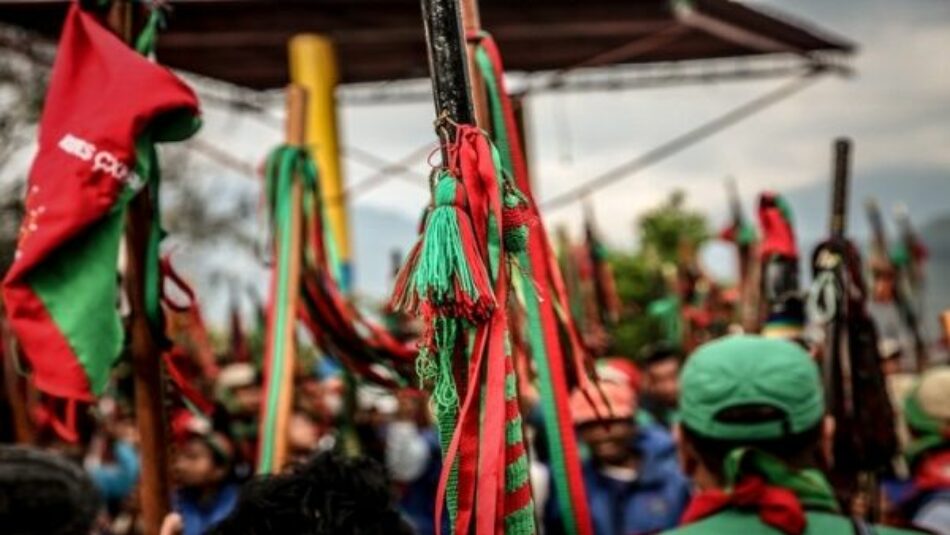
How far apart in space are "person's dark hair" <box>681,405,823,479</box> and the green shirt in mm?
100

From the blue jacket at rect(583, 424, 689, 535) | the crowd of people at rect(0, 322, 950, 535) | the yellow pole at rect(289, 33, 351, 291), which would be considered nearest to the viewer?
the crowd of people at rect(0, 322, 950, 535)

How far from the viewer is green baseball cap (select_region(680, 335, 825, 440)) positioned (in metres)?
2.33

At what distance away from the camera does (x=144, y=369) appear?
2.54 meters

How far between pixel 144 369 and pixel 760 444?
122cm

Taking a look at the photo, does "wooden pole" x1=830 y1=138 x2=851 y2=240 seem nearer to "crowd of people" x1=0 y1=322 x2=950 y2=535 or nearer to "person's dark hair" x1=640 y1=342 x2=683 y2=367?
"crowd of people" x1=0 y1=322 x2=950 y2=535

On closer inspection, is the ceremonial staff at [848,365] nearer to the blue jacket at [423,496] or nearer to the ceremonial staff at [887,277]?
the blue jacket at [423,496]

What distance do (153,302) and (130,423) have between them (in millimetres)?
3861

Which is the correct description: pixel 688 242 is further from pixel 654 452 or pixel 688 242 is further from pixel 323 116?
pixel 654 452

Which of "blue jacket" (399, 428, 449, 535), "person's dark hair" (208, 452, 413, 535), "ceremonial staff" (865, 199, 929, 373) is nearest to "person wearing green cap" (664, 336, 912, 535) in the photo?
"person's dark hair" (208, 452, 413, 535)

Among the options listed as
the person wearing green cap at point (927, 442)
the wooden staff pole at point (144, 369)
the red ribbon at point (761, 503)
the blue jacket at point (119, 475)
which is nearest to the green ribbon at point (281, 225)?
the wooden staff pole at point (144, 369)

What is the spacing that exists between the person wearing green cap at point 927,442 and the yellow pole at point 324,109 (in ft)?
20.0

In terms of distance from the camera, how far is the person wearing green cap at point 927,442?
10.5 feet

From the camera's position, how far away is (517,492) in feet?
5.13

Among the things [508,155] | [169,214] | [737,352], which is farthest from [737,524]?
[169,214]
